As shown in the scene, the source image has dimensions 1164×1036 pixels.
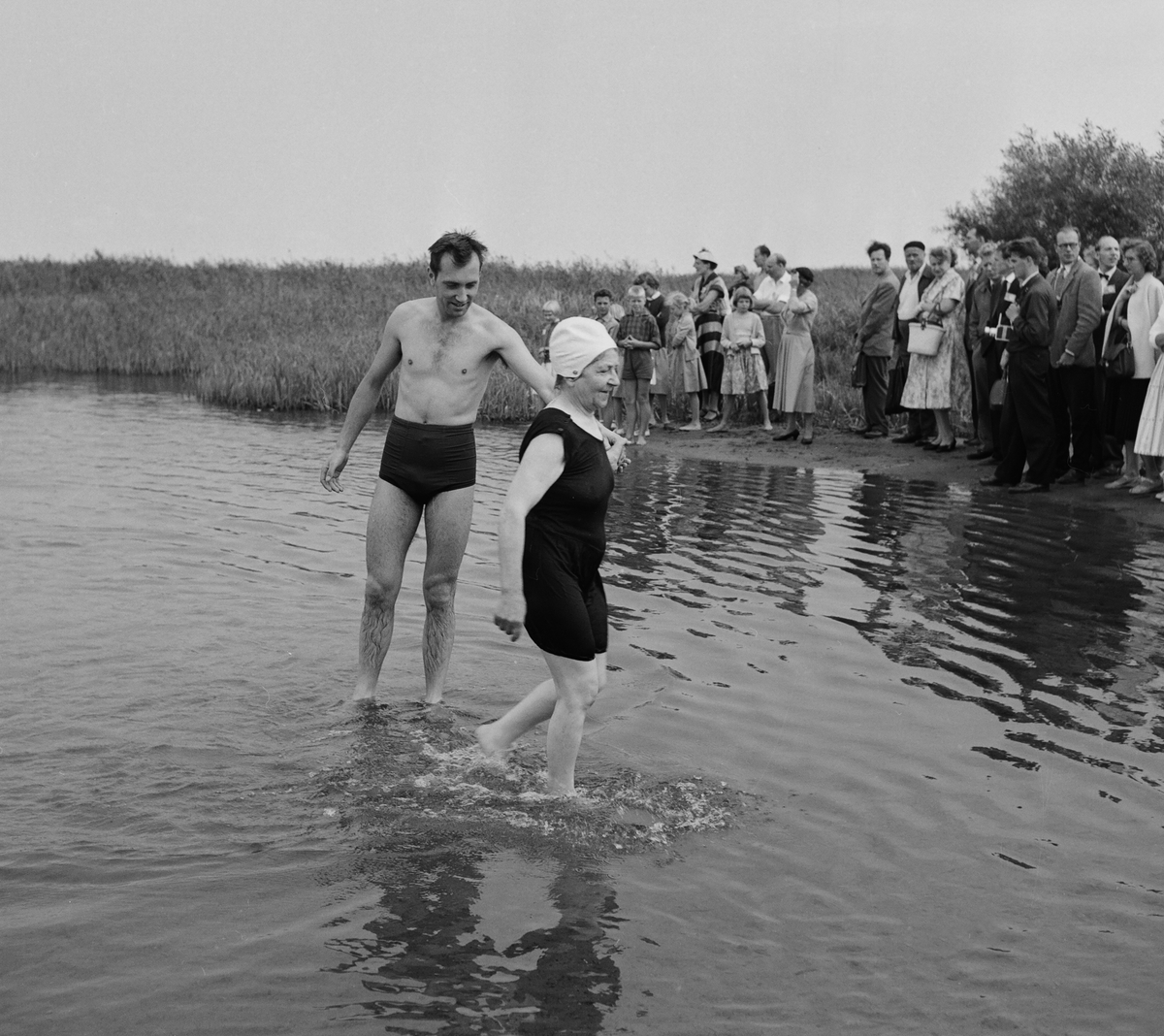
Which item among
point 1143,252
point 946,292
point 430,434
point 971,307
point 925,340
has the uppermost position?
point 1143,252

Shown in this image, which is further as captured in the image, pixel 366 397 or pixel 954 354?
pixel 954 354

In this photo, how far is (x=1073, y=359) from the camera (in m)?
14.1

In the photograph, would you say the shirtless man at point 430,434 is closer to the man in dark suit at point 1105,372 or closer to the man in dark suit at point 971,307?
the man in dark suit at point 1105,372

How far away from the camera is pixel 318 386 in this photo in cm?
2580

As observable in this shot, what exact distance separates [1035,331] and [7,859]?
11.6 m

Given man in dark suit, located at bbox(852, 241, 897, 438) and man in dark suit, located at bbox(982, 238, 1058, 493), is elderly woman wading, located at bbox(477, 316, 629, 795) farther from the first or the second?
man in dark suit, located at bbox(852, 241, 897, 438)

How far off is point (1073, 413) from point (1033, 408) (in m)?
0.78

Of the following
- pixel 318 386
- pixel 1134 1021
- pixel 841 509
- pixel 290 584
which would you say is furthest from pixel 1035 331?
pixel 318 386

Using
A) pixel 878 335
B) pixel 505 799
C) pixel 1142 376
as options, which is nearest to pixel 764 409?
pixel 878 335

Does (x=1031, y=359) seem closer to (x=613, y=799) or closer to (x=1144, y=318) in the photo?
(x=1144, y=318)

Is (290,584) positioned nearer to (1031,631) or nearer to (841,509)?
(1031,631)

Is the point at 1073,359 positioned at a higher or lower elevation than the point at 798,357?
higher

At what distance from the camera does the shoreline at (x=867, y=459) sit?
45.6 ft

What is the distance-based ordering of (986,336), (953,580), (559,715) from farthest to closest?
(986,336), (953,580), (559,715)
